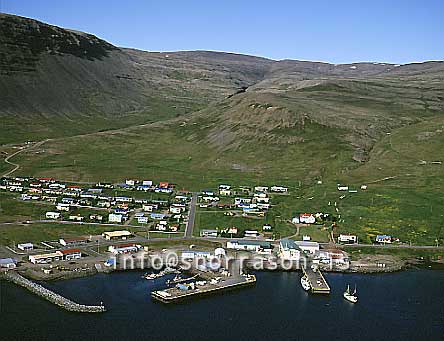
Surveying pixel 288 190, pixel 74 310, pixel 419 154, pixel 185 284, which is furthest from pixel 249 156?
pixel 74 310

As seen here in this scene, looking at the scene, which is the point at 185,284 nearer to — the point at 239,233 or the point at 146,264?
the point at 146,264

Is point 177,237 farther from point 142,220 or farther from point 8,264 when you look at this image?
point 8,264

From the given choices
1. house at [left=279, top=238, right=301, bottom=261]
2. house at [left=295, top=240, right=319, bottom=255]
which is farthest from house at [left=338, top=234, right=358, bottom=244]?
house at [left=279, top=238, right=301, bottom=261]

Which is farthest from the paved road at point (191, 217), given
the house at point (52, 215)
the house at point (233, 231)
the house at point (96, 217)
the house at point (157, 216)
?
the house at point (52, 215)

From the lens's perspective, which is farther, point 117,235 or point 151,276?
point 117,235

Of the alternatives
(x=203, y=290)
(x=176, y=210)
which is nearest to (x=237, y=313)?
(x=203, y=290)

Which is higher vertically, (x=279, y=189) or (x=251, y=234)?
(x=279, y=189)

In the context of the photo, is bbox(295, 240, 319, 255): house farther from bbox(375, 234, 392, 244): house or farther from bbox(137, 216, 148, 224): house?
bbox(137, 216, 148, 224): house

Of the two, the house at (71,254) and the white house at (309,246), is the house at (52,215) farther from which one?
the white house at (309,246)
